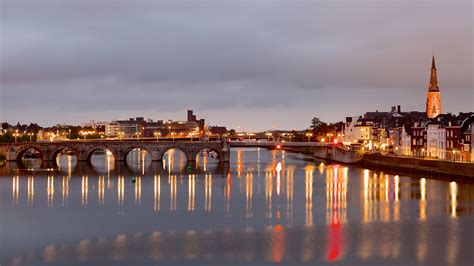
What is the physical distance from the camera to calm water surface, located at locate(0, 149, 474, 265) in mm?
31719

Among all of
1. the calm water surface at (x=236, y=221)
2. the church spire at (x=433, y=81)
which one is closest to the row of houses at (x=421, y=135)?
the church spire at (x=433, y=81)

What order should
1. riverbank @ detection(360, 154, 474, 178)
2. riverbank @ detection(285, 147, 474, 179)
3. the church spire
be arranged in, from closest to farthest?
riverbank @ detection(360, 154, 474, 178) < riverbank @ detection(285, 147, 474, 179) < the church spire

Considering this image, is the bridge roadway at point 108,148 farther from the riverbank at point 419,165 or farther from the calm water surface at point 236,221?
the calm water surface at point 236,221

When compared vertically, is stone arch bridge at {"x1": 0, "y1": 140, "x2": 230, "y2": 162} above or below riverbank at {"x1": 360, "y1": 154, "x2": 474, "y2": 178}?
above

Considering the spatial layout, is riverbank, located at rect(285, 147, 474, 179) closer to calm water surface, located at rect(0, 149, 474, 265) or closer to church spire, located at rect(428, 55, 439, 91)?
calm water surface, located at rect(0, 149, 474, 265)

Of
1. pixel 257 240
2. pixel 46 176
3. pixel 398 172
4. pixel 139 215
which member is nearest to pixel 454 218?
pixel 257 240

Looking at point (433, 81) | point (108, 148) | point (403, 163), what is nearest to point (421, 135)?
point (403, 163)

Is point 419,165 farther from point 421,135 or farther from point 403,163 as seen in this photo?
point 421,135

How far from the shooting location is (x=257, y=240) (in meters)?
34.9

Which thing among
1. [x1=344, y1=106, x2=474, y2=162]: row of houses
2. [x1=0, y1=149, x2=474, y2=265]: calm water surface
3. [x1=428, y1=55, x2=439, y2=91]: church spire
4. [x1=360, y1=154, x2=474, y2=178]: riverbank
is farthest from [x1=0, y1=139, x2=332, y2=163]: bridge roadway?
[x1=428, y1=55, x2=439, y2=91]: church spire

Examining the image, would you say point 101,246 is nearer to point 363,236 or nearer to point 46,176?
point 363,236

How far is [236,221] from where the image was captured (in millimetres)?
40781

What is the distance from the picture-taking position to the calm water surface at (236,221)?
3172 centimetres

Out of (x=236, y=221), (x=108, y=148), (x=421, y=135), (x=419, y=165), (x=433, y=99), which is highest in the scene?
(x=433, y=99)
